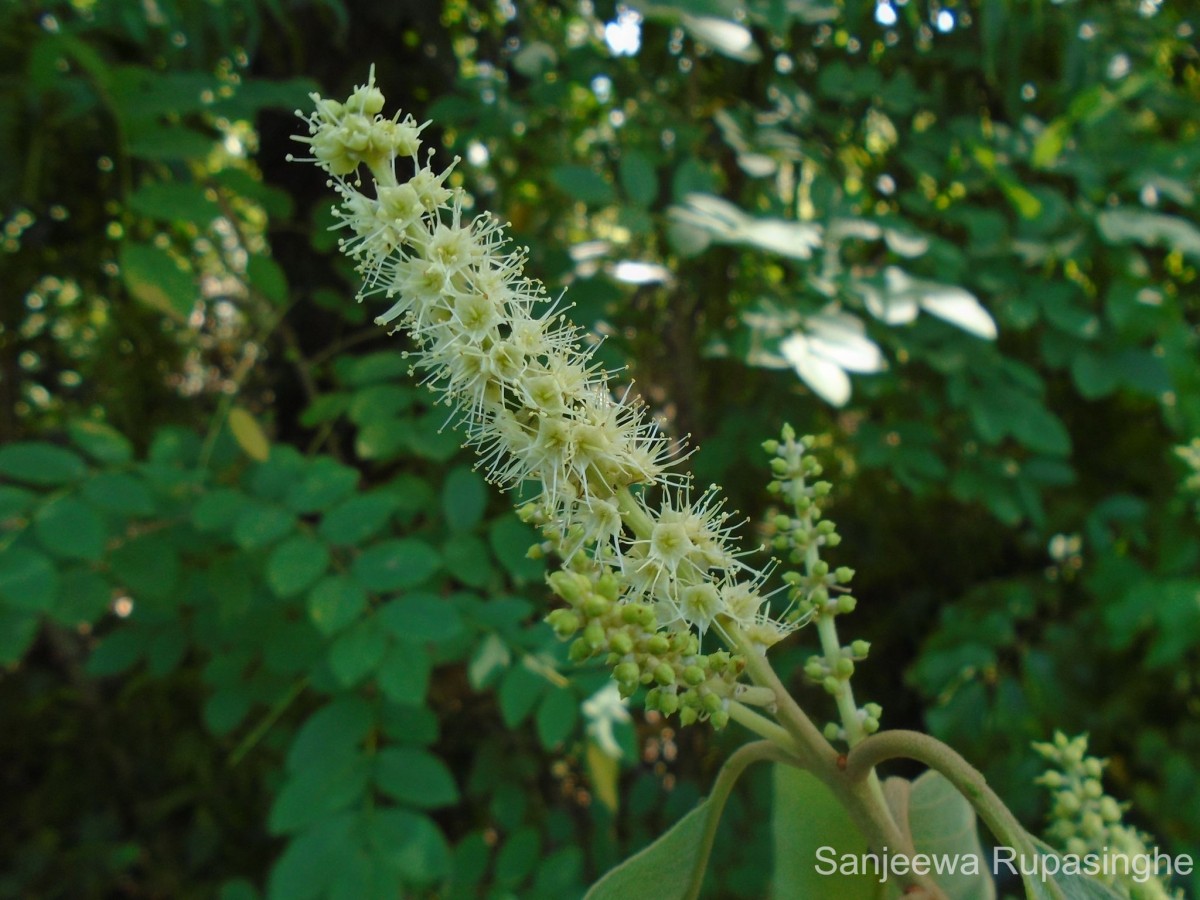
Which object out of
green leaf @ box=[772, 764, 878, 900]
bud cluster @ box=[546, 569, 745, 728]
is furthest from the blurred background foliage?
bud cluster @ box=[546, 569, 745, 728]

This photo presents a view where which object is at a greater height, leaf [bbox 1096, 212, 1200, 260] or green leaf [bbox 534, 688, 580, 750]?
leaf [bbox 1096, 212, 1200, 260]

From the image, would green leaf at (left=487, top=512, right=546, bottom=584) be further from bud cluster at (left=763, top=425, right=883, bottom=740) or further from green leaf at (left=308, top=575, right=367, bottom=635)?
bud cluster at (left=763, top=425, right=883, bottom=740)

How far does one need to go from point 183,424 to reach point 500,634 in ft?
4.63

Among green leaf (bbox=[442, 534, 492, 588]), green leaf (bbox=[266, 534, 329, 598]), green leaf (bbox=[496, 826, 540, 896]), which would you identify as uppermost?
green leaf (bbox=[442, 534, 492, 588])

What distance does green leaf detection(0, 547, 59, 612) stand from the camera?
1229 millimetres

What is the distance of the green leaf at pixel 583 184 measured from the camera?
5.15ft

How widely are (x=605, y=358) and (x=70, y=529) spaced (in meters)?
0.85

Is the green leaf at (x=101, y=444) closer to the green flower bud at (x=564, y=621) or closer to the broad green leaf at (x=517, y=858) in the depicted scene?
the broad green leaf at (x=517, y=858)

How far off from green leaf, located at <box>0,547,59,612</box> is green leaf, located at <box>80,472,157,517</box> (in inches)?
4.6

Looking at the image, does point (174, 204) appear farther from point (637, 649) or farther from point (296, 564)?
point (637, 649)

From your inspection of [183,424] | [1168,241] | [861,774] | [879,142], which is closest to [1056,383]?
[1168,241]

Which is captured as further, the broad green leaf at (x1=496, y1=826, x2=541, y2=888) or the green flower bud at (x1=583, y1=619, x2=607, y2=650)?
the broad green leaf at (x1=496, y1=826, x2=541, y2=888)

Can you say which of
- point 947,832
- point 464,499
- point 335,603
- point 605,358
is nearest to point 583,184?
point 605,358

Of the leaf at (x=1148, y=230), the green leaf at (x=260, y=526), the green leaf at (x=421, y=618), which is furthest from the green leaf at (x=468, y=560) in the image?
the leaf at (x=1148, y=230)
